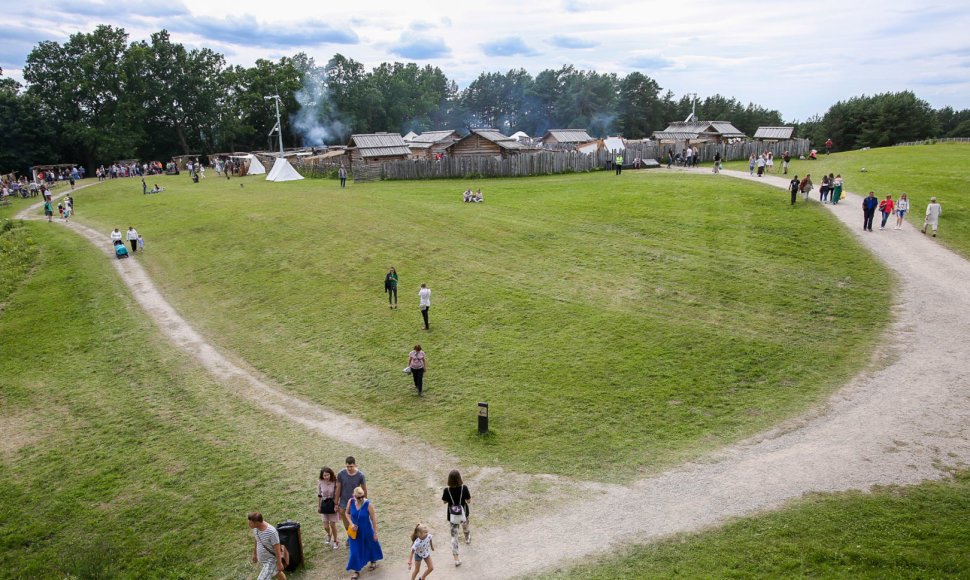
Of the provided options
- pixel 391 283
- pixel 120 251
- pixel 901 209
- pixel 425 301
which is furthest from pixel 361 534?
pixel 120 251

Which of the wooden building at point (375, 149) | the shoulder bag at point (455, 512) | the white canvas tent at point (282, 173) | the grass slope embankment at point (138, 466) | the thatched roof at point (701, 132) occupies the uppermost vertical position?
the thatched roof at point (701, 132)

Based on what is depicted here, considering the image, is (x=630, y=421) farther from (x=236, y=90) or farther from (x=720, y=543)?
(x=236, y=90)

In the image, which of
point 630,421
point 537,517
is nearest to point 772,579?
point 537,517

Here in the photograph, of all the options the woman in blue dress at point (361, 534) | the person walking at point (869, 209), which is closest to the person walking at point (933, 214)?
the person walking at point (869, 209)

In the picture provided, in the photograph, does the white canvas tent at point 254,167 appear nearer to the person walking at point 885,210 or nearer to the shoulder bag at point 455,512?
the person walking at point 885,210

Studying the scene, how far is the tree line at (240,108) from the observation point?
65.9m

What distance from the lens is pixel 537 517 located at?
1027 cm

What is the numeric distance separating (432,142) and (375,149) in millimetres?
22005

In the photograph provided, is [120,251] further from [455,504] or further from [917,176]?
[917,176]

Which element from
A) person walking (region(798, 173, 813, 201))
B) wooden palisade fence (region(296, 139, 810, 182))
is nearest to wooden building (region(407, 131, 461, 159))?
wooden palisade fence (region(296, 139, 810, 182))

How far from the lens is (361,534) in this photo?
8.99 metres

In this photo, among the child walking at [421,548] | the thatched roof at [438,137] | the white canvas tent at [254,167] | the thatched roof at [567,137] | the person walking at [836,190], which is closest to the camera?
the child walking at [421,548]

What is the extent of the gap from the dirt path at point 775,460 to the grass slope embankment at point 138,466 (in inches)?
46.2

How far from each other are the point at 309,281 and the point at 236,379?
8.05m
